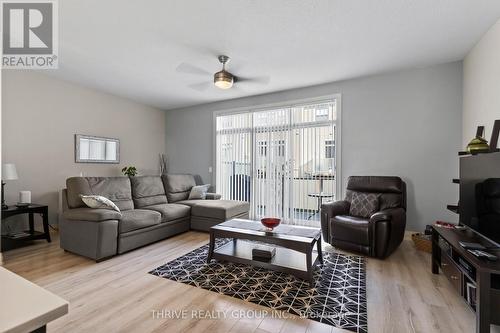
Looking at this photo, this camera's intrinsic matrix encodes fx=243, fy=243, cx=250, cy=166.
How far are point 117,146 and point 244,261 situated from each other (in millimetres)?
3955

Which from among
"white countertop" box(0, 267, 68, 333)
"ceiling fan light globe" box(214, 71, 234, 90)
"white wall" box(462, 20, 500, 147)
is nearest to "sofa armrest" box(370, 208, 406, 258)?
"white wall" box(462, 20, 500, 147)

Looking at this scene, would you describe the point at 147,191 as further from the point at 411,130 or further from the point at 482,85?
the point at 482,85

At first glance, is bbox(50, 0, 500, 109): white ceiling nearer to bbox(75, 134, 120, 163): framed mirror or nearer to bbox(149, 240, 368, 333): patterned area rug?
bbox(75, 134, 120, 163): framed mirror

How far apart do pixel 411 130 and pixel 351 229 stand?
1889 millimetres

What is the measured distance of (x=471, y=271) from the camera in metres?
1.84

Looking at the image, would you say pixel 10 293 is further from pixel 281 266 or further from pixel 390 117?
pixel 390 117

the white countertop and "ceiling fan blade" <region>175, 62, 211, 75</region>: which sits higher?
"ceiling fan blade" <region>175, 62, 211, 75</region>

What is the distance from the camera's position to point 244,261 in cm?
265

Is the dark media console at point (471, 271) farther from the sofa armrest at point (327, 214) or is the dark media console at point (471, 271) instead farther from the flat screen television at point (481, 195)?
the sofa armrest at point (327, 214)

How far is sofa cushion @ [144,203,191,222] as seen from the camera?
3730 millimetres

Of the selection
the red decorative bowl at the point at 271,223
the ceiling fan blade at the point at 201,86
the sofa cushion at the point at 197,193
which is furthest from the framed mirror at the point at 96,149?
the red decorative bowl at the point at 271,223

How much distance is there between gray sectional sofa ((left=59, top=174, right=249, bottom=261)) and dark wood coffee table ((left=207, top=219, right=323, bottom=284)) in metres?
1.11

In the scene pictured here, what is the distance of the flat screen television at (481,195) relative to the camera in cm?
192

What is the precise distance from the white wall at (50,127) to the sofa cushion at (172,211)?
1751 millimetres
